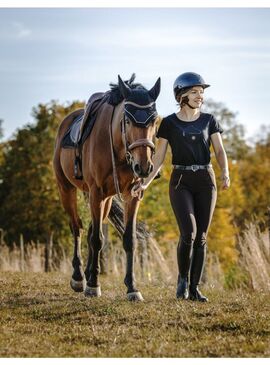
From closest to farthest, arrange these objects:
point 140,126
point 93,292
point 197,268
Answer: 1. point 140,126
2. point 197,268
3. point 93,292

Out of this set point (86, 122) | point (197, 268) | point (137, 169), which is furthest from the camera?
point (86, 122)

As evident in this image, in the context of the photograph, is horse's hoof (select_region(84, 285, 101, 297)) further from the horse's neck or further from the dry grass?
the dry grass

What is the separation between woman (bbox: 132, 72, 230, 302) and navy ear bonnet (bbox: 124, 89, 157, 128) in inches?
17.6

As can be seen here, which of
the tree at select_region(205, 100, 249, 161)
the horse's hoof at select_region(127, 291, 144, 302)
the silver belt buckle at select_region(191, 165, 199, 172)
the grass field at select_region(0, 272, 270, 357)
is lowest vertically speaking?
the grass field at select_region(0, 272, 270, 357)

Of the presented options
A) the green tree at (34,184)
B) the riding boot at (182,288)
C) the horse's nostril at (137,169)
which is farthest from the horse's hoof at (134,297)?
the green tree at (34,184)

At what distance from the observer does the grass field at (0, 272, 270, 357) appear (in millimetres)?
4984

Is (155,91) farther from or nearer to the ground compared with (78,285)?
farther from the ground

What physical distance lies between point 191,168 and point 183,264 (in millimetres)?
1007

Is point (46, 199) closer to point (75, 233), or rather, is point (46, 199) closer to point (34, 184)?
point (34, 184)

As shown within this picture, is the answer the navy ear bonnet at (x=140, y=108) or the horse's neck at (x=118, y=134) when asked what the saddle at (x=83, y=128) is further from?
the navy ear bonnet at (x=140, y=108)

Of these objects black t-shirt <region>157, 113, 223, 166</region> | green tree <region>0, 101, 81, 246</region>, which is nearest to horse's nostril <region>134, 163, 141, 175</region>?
black t-shirt <region>157, 113, 223, 166</region>

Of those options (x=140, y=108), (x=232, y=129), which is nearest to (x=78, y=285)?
(x=140, y=108)

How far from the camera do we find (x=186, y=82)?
22.1 ft

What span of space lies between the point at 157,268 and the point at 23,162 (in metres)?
18.1
